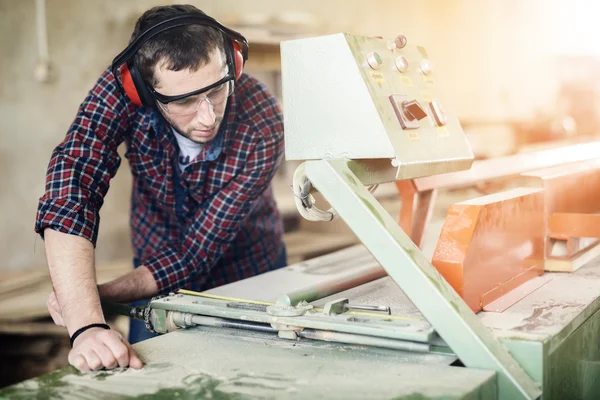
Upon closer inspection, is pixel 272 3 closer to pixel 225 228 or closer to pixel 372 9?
pixel 372 9

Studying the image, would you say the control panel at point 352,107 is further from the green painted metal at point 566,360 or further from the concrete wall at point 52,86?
the concrete wall at point 52,86

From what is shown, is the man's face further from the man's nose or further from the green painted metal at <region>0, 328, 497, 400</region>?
the green painted metal at <region>0, 328, 497, 400</region>

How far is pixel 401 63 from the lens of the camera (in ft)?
4.37

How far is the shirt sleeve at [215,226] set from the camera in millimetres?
1742

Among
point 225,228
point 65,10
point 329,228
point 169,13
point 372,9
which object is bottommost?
point 329,228

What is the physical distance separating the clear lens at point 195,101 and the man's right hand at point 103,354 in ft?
1.91

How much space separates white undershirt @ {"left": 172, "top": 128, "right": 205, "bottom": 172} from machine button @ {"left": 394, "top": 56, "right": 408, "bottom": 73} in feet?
2.09

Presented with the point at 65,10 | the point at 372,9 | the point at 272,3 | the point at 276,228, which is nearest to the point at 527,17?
the point at 372,9

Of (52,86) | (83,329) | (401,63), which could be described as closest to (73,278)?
(83,329)

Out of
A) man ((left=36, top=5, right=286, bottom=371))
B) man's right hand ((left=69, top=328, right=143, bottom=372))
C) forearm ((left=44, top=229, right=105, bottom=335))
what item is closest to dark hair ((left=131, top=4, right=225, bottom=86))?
man ((left=36, top=5, right=286, bottom=371))

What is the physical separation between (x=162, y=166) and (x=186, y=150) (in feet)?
0.28

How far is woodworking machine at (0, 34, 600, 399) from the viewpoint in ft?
3.27

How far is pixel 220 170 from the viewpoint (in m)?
1.79

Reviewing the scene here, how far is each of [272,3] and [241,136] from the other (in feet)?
8.93
